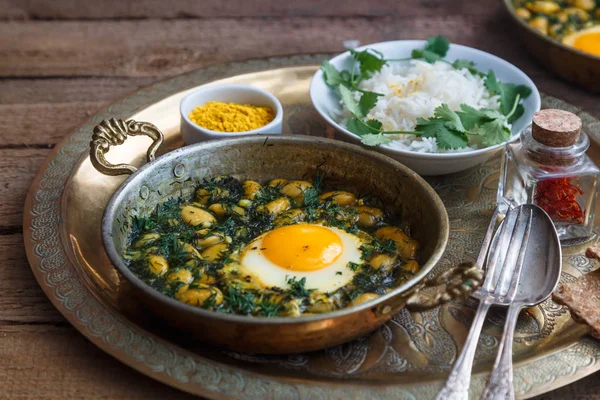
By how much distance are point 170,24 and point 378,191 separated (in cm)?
166

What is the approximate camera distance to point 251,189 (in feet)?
6.06

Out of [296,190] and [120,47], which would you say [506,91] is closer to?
[296,190]

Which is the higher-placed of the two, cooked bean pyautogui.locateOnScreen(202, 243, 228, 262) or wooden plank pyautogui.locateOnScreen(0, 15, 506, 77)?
cooked bean pyautogui.locateOnScreen(202, 243, 228, 262)

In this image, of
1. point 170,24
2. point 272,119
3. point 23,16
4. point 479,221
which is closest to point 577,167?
point 479,221

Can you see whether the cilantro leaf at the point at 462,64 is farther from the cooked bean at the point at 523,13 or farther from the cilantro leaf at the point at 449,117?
the cooked bean at the point at 523,13

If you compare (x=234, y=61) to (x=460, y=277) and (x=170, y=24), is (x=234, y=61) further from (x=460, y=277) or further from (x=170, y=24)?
(x=460, y=277)

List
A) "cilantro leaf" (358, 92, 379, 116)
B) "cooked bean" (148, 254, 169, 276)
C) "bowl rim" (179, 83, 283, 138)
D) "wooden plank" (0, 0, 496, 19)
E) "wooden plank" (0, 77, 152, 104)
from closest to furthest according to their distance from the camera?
"cooked bean" (148, 254, 169, 276)
"bowl rim" (179, 83, 283, 138)
"cilantro leaf" (358, 92, 379, 116)
"wooden plank" (0, 77, 152, 104)
"wooden plank" (0, 0, 496, 19)

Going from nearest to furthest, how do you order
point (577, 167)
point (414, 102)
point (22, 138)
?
point (577, 167) < point (414, 102) < point (22, 138)

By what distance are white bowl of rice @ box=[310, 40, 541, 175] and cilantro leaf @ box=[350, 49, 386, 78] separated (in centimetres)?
3

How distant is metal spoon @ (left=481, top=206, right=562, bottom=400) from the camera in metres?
1.35

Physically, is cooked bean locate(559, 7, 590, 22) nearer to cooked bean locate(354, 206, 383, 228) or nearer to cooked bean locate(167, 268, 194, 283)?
cooked bean locate(354, 206, 383, 228)

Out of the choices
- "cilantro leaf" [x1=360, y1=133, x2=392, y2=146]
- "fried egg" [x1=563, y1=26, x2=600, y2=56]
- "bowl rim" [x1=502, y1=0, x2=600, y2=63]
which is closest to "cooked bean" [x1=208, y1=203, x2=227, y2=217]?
"cilantro leaf" [x1=360, y1=133, x2=392, y2=146]

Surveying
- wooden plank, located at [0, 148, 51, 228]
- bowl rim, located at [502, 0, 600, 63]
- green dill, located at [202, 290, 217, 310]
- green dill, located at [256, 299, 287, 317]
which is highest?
green dill, located at [202, 290, 217, 310]

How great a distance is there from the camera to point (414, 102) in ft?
7.04
